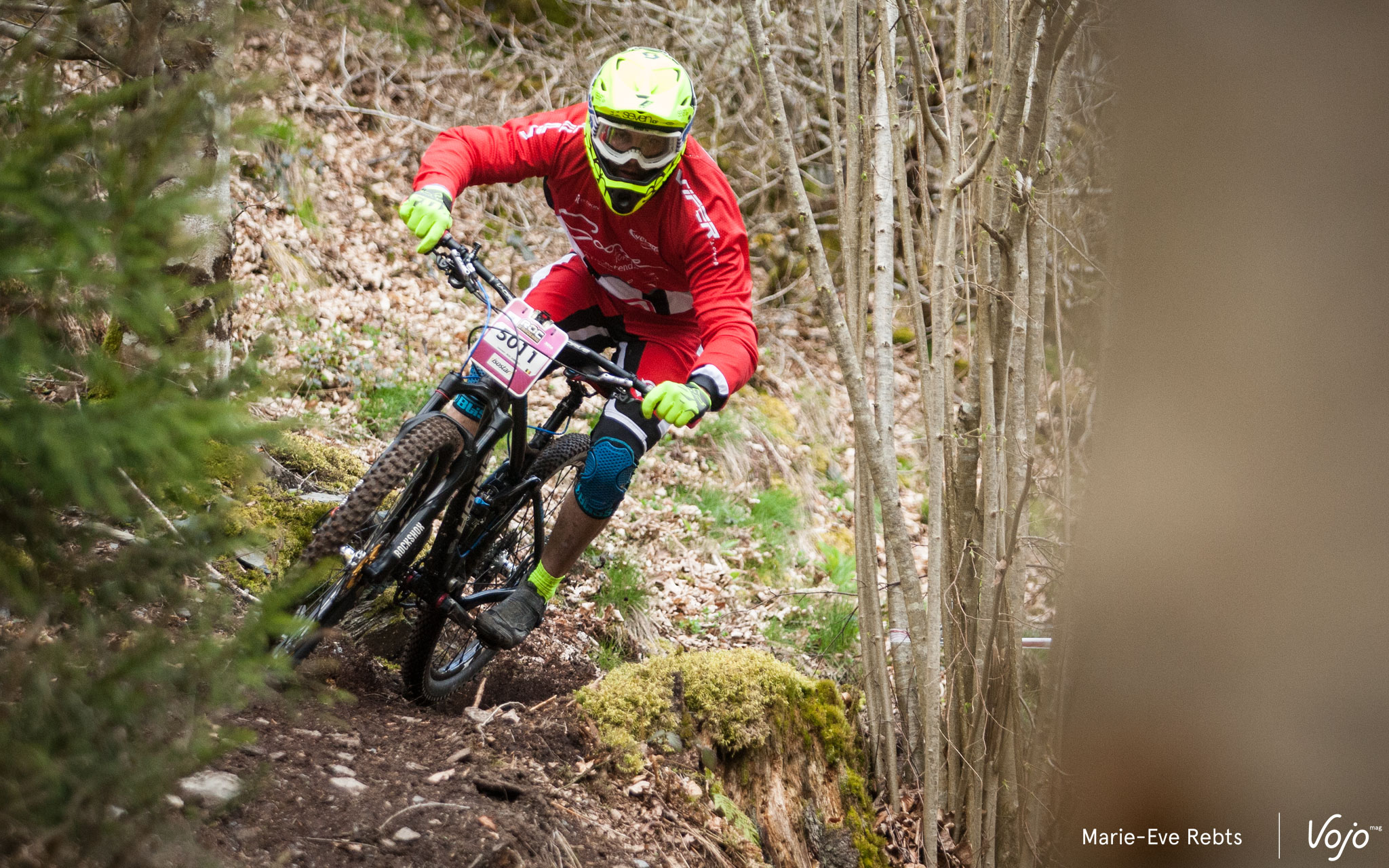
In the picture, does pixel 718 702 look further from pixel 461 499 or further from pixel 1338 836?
pixel 1338 836

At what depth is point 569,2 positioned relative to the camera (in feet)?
29.2

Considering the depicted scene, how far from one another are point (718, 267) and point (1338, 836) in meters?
2.98

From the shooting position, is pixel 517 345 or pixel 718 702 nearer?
pixel 517 345

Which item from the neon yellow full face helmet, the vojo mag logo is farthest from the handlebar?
the vojo mag logo

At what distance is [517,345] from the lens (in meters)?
3.00

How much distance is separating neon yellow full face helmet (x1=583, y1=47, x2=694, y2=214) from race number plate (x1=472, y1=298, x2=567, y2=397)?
0.70m

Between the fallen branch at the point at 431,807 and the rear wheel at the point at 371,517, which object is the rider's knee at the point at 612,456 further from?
the fallen branch at the point at 431,807

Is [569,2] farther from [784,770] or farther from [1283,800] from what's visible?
[1283,800]

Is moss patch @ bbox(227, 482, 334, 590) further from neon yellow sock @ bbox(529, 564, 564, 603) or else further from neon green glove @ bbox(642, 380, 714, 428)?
neon green glove @ bbox(642, 380, 714, 428)

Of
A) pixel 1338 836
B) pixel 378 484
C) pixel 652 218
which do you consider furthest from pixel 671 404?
pixel 1338 836

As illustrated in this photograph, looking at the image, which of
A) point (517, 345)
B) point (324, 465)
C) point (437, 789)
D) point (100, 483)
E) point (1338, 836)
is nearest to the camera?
point (1338, 836)

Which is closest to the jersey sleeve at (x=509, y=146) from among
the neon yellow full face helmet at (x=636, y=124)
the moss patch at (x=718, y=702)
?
the neon yellow full face helmet at (x=636, y=124)

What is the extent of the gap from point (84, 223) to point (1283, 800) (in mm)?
1579

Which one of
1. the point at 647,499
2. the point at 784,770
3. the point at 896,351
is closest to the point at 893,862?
the point at 784,770
